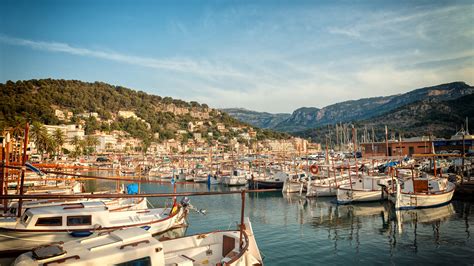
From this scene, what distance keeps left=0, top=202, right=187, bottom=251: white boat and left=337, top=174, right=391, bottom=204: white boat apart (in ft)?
66.3

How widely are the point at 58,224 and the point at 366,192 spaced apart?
27.4 metres

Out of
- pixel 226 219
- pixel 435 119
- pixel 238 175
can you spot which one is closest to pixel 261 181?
pixel 238 175

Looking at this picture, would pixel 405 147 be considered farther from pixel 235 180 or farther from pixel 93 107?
pixel 93 107

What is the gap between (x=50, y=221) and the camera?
13961 mm

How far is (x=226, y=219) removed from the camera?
26.2 meters

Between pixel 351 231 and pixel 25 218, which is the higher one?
pixel 25 218

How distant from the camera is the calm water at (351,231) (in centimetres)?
1620

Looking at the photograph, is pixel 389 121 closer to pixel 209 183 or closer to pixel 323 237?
pixel 209 183

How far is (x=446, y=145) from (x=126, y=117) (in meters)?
141

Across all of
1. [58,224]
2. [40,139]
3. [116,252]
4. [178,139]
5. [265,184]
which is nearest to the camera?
[116,252]

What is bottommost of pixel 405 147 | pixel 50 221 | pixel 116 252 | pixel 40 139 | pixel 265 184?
pixel 265 184

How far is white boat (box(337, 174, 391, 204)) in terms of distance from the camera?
101 feet

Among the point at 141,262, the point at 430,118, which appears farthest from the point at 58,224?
the point at 430,118

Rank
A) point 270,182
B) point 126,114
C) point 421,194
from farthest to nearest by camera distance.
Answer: point 126,114 → point 270,182 → point 421,194
